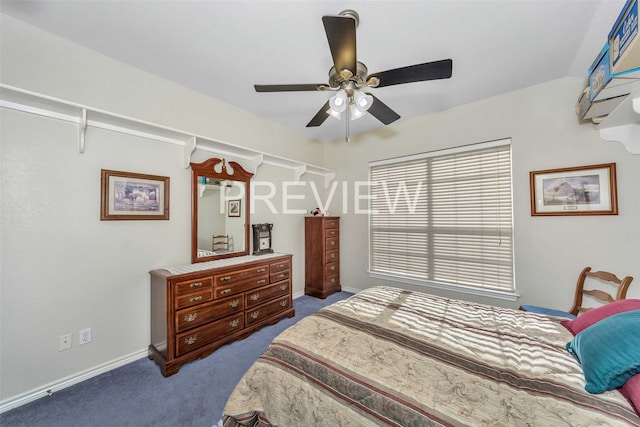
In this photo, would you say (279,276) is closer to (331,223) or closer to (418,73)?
(331,223)

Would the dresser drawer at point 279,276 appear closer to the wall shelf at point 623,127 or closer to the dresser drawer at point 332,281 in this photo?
the dresser drawer at point 332,281

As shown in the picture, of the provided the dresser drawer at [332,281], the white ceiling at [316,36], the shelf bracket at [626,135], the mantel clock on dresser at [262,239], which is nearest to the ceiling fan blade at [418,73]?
the white ceiling at [316,36]

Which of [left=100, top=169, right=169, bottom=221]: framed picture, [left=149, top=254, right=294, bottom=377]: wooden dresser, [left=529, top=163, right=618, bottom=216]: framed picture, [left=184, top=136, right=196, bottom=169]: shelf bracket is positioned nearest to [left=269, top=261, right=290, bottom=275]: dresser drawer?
[left=149, top=254, right=294, bottom=377]: wooden dresser

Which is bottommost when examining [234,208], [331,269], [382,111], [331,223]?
[331,269]

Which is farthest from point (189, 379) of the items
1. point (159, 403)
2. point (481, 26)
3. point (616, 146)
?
point (616, 146)

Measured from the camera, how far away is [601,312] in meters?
1.36

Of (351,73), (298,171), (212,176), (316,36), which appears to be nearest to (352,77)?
(351,73)

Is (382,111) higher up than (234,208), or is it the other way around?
(382,111)

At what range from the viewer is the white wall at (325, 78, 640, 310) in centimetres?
214

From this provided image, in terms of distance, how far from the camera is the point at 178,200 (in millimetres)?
2572

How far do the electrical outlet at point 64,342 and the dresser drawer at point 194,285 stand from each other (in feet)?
2.84

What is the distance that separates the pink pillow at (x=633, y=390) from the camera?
0.85 m

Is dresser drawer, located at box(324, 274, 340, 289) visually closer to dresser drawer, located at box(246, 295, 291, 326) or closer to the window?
the window

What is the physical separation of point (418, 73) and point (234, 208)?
2493mm
